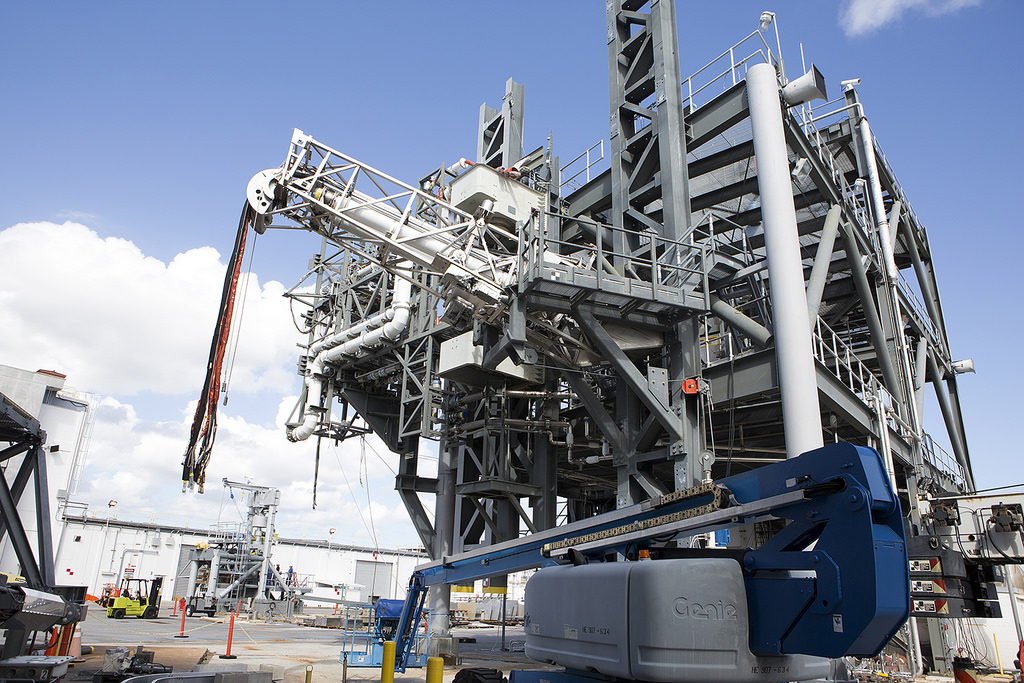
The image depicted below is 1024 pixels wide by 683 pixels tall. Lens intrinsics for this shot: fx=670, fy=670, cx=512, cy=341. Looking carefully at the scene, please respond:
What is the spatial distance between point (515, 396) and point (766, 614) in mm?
12206

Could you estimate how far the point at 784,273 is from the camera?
12.0 meters

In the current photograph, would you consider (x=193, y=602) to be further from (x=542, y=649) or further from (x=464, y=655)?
(x=542, y=649)

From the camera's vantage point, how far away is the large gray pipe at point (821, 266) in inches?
504

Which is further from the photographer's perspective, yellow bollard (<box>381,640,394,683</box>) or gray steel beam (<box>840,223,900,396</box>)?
gray steel beam (<box>840,223,900,396</box>)

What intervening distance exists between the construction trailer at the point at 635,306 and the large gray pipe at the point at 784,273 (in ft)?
0.11

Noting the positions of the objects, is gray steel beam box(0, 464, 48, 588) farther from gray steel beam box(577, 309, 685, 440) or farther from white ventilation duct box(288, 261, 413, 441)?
white ventilation duct box(288, 261, 413, 441)

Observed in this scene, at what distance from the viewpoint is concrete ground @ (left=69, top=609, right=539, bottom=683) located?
13.6 metres

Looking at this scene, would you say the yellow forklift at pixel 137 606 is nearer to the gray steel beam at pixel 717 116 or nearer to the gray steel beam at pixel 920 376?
the gray steel beam at pixel 717 116

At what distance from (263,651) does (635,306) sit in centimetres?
1394

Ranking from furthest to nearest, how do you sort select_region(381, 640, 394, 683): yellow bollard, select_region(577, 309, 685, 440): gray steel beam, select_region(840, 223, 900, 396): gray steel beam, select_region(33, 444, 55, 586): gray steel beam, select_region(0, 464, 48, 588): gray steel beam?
select_region(840, 223, 900, 396): gray steel beam < select_region(577, 309, 685, 440): gray steel beam < select_region(33, 444, 55, 586): gray steel beam < select_region(0, 464, 48, 588): gray steel beam < select_region(381, 640, 394, 683): yellow bollard

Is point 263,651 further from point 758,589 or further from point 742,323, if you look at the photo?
point 758,589

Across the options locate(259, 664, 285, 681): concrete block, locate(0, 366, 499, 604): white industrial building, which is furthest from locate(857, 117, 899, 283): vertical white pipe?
locate(0, 366, 499, 604): white industrial building

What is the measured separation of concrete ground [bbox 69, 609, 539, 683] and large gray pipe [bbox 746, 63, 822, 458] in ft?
28.9

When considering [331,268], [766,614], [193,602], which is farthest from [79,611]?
[193,602]
